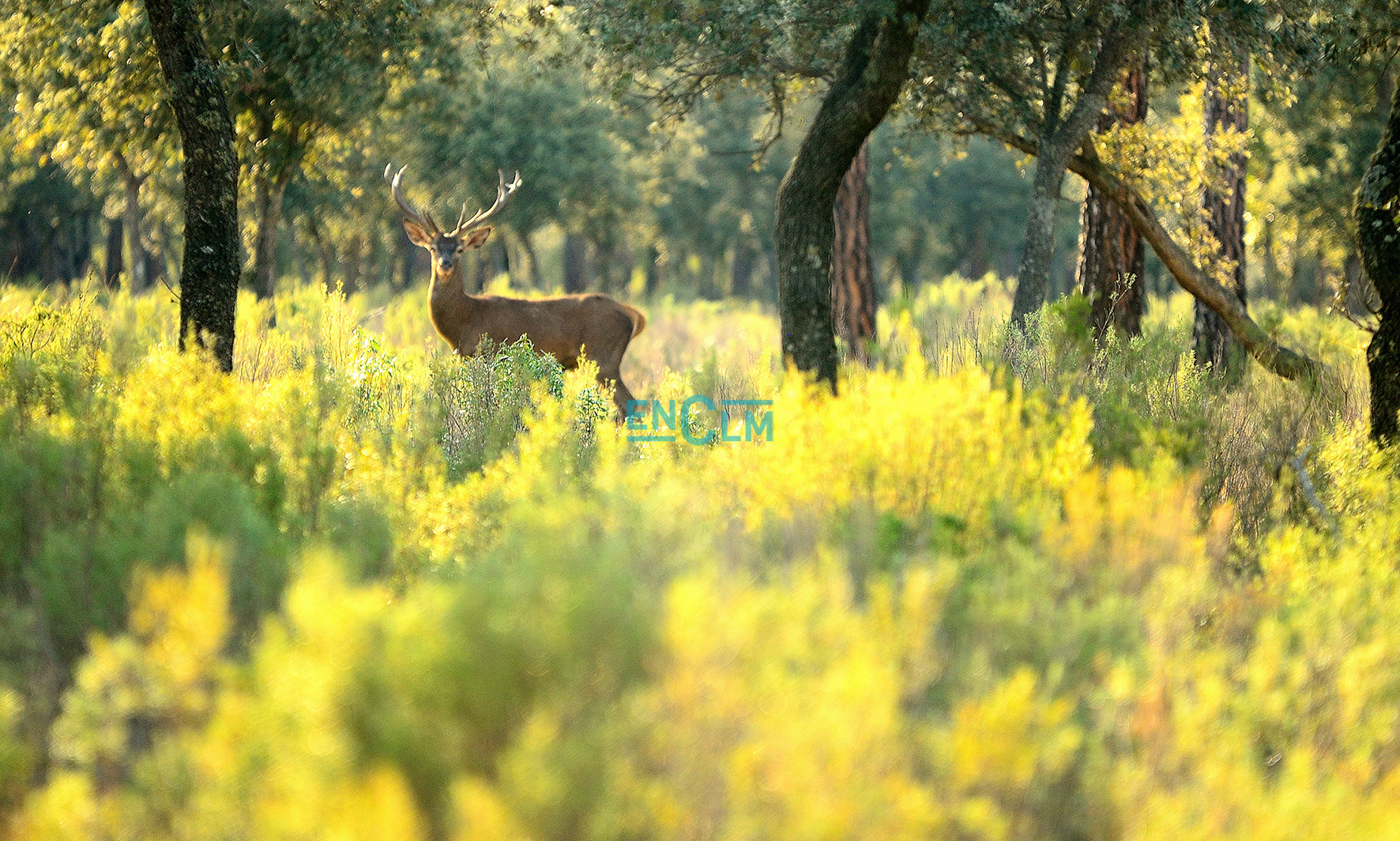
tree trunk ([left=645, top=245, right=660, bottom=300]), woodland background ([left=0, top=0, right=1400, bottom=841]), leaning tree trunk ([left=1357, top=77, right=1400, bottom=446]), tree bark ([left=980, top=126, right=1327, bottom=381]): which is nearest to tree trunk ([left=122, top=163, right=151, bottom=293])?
woodland background ([left=0, top=0, right=1400, bottom=841])

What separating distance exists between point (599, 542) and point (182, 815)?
1.61m

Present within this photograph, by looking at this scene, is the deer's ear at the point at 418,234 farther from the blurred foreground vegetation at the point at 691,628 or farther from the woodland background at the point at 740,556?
the blurred foreground vegetation at the point at 691,628

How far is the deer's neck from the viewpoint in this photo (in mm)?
11953

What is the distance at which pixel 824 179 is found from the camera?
312 inches

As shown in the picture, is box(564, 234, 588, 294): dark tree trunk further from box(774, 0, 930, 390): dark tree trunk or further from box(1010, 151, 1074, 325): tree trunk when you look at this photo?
box(774, 0, 930, 390): dark tree trunk

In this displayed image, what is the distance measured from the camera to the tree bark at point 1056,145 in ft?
30.9

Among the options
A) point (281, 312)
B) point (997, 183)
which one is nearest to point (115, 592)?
point (281, 312)

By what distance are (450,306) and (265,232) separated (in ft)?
18.1

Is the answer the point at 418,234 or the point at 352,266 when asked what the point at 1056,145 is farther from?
the point at 352,266

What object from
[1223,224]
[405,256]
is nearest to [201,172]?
[1223,224]

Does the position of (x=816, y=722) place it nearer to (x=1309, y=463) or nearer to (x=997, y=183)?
(x=1309, y=463)

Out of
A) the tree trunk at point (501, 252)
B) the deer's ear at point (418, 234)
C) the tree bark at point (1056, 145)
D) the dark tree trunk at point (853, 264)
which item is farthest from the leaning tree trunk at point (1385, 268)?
the tree trunk at point (501, 252)

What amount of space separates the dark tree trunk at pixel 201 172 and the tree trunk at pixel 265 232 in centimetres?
733

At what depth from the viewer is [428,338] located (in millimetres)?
15719
